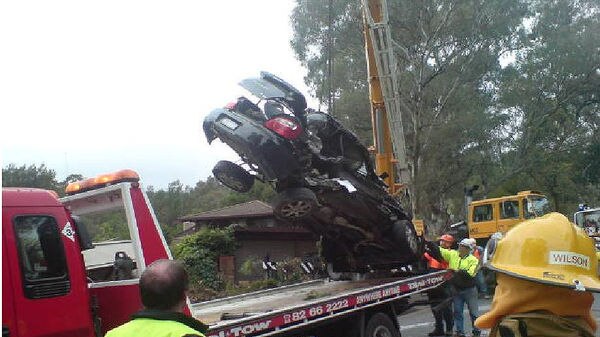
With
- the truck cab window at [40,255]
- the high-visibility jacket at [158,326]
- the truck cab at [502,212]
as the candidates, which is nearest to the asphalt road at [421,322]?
the truck cab window at [40,255]

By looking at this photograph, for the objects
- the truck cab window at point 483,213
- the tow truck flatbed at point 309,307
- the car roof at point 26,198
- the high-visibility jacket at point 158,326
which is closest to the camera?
the high-visibility jacket at point 158,326

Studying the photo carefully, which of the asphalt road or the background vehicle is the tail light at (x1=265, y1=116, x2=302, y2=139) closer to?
the asphalt road

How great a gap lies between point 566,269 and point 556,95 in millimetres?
30661

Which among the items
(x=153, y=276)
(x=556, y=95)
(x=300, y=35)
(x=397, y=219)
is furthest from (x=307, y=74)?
(x=153, y=276)

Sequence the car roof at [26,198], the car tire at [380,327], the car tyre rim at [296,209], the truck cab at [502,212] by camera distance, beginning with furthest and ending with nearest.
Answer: the truck cab at [502,212], the car tire at [380,327], the car tyre rim at [296,209], the car roof at [26,198]

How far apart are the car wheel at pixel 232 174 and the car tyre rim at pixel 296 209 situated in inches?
25.5

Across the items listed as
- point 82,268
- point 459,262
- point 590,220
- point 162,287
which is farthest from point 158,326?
point 590,220

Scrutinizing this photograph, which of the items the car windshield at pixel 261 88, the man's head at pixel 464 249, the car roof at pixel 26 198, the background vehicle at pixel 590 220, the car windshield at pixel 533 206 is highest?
the car windshield at pixel 261 88

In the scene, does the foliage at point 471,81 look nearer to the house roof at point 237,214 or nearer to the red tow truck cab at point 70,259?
the house roof at point 237,214

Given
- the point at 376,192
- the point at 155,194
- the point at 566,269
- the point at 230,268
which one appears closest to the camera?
the point at 566,269

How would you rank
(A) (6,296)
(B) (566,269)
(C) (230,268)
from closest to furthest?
(B) (566,269) < (A) (6,296) < (C) (230,268)

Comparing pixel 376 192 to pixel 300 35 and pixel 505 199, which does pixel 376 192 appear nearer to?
pixel 505 199

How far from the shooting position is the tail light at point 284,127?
6789 mm

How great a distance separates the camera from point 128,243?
5.16 meters
